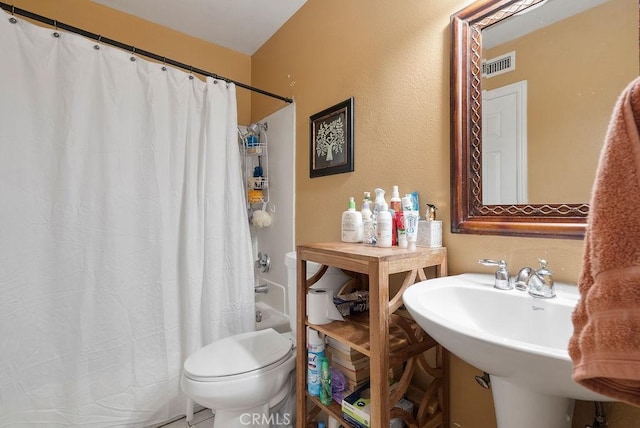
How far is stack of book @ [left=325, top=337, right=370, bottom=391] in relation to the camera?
41.5 inches

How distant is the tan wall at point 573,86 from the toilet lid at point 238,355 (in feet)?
3.72

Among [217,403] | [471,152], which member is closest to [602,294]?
[471,152]

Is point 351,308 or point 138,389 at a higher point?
point 351,308

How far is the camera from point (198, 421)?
148cm

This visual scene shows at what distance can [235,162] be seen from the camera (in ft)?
5.62

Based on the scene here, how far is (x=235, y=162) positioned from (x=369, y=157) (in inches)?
32.5

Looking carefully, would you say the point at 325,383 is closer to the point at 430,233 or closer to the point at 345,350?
the point at 345,350

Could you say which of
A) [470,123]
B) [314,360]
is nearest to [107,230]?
[314,360]

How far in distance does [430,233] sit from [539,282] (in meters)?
0.36

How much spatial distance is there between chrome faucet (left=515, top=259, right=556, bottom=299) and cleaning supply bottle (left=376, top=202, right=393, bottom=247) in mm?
402

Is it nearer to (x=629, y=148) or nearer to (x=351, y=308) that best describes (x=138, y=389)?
(x=351, y=308)

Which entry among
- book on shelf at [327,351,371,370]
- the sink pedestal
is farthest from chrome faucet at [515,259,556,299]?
book on shelf at [327,351,371,370]

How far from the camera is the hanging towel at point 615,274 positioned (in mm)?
344

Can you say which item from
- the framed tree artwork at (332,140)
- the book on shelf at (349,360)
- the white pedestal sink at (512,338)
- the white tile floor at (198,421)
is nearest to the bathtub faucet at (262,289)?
the white tile floor at (198,421)
